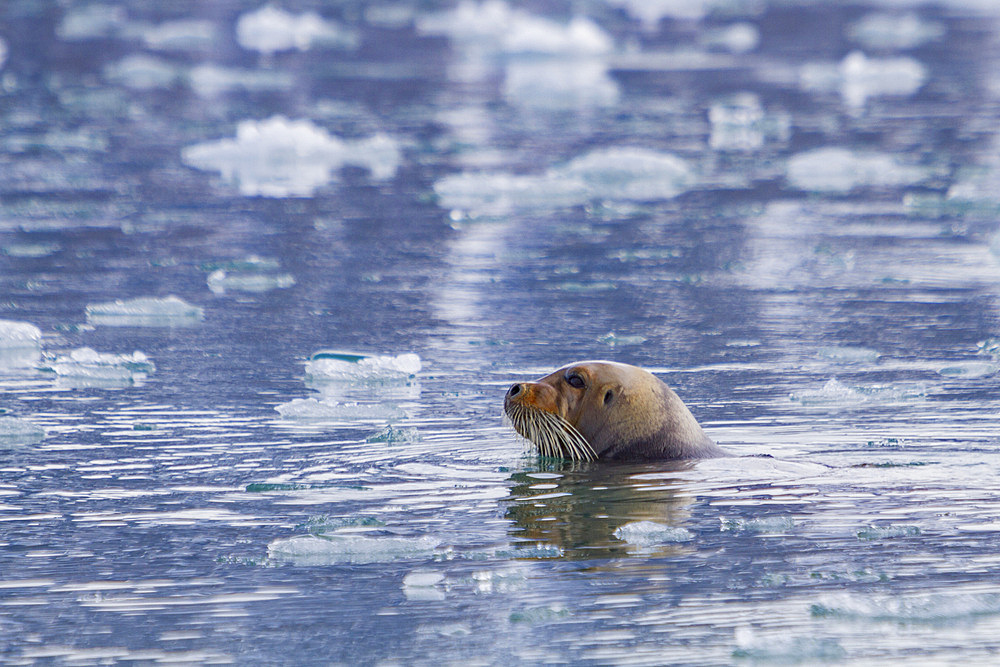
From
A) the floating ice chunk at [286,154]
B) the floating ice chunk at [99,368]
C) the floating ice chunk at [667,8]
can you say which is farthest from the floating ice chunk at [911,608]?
the floating ice chunk at [667,8]

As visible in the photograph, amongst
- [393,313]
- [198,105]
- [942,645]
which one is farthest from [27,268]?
[198,105]

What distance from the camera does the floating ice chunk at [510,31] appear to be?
2641cm

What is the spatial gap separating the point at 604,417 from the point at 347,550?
1.61 metres

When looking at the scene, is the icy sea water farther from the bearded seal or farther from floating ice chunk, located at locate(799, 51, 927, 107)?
floating ice chunk, located at locate(799, 51, 927, 107)

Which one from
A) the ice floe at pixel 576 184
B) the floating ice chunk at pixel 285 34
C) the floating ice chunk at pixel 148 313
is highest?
the floating ice chunk at pixel 285 34

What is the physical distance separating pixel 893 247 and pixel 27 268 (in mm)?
5776

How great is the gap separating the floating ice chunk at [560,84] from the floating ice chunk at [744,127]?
6.00ft

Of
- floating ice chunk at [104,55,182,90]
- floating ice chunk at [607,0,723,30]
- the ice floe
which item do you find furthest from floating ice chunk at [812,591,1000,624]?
floating ice chunk at [607,0,723,30]

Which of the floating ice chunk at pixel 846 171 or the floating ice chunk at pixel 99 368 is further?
the floating ice chunk at pixel 846 171

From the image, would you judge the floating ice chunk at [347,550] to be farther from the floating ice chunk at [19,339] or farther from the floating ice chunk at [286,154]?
the floating ice chunk at [286,154]

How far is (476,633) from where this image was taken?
4.11 meters

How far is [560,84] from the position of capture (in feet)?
72.4

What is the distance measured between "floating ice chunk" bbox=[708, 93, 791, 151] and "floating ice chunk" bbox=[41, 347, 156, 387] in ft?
32.3

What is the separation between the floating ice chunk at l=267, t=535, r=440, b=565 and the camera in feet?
15.6
